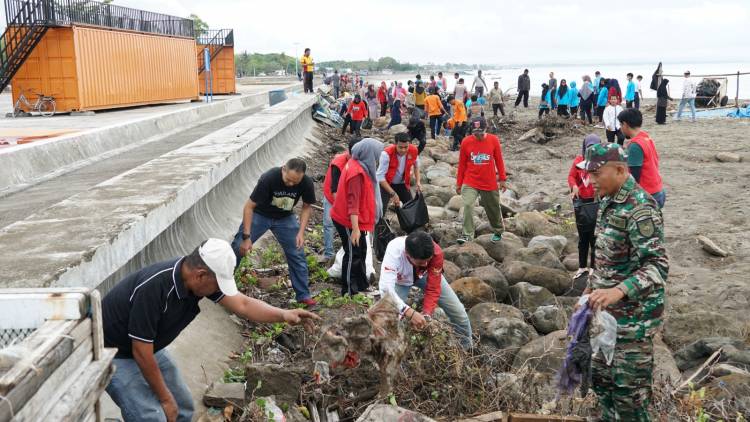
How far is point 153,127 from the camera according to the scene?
46.0ft

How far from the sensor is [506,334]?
19.1 ft

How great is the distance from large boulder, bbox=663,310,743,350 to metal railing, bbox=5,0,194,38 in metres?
15.5

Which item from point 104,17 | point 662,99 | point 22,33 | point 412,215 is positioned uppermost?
point 104,17

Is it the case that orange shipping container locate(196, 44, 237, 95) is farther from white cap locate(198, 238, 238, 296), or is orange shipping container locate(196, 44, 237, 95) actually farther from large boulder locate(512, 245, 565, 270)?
white cap locate(198, 238, 238, 296)

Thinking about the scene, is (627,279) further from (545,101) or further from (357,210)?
(545,101)

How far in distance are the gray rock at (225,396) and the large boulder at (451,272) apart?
341cm

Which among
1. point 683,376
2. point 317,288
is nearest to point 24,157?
point 317,288

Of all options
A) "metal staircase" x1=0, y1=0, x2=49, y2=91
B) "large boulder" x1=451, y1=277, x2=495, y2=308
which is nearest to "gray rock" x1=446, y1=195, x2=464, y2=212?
"large boulder" x1=451, y1=277, x2=495, y2=308

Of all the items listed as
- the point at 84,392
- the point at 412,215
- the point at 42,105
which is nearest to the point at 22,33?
the point at 42,105

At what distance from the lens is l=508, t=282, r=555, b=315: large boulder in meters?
6.89

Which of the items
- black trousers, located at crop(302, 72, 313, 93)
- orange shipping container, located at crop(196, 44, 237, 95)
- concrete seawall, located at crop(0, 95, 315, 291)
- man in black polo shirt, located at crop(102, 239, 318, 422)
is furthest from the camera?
orange shipping container, located at crop(196, 44, 237, 95)

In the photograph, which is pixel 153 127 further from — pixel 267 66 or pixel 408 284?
pixel 267 66

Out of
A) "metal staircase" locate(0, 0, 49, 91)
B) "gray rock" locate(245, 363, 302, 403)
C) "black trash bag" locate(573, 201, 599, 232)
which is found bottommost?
"gray rock" locate(245, 363, 302, 403)

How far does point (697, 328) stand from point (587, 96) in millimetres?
19021
